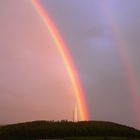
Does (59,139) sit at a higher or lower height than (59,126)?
lower

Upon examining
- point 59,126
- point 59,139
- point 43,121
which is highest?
point 43,121

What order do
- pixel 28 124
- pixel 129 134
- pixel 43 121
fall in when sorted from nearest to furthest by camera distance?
pixel 129 134, pixel 28 124, pixel 43 121

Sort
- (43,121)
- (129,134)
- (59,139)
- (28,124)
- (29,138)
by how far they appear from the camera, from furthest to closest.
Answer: (43,121)
(28,124)
(129,134)
(29,138)
(59,139)

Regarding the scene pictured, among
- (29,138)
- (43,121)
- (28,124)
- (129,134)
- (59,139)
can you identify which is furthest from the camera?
(43,121)

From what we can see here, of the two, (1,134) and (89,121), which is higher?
(89,121)

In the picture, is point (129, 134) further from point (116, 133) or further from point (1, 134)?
point (1, 134)

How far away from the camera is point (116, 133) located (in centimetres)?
7906

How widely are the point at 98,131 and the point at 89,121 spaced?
514 inches

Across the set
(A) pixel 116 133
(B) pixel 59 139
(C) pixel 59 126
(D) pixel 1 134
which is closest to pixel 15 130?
(D) pixel 1 134

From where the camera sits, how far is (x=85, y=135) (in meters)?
76.8

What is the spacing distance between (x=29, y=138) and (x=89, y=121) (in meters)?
20.2

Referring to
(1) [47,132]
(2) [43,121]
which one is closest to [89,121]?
(2) [43,121]

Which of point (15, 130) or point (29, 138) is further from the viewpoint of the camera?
point (15, 130)

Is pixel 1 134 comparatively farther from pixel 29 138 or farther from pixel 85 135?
pixel 85 135
